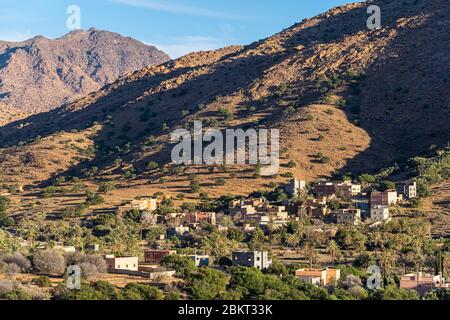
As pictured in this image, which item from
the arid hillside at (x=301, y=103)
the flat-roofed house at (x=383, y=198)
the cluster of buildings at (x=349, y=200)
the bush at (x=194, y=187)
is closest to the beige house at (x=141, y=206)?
the bush at (x=194, y=187)

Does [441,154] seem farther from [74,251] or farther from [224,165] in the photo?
[74,251]

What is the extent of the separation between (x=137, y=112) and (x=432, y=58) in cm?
3773

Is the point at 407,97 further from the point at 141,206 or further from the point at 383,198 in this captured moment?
the point at 141,206

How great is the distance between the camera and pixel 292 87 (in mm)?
115750

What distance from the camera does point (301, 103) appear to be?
357 feet

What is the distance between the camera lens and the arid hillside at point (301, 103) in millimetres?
97500

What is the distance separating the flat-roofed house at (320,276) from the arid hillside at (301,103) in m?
36.6

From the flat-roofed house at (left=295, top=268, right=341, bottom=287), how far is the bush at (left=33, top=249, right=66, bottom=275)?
1228 centimetres

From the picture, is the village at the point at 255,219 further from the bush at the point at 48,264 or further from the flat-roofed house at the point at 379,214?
the bush at the point at 48,264

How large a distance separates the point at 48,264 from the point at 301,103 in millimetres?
62344

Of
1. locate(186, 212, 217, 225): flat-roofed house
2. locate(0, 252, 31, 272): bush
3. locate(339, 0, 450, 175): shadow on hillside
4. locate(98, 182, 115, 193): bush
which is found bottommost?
locate(0, 252, 31, 272): bush

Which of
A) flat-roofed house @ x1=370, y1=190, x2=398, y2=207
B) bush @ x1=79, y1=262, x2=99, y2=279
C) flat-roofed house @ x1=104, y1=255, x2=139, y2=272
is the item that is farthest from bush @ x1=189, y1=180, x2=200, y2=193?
bush @ x1=79, y1=262, x2=99, y2=279

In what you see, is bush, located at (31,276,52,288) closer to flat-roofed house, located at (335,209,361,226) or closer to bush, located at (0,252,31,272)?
bush, located at (0,252,31,272)

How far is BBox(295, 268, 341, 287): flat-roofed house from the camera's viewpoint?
164 ft
